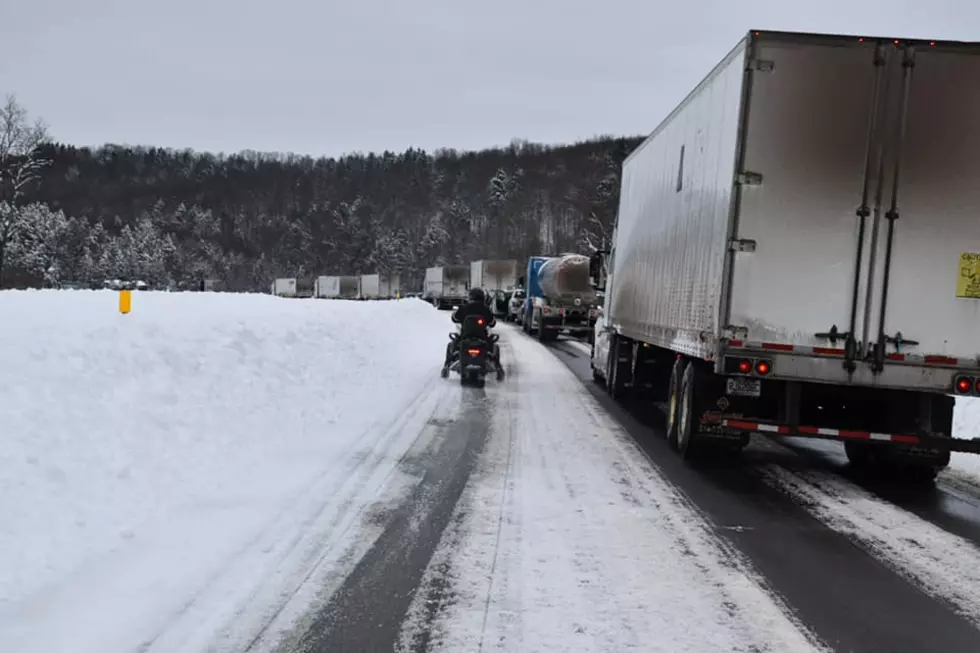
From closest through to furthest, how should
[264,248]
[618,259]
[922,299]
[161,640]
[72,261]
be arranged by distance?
[161,640] → [922,299] → [618,259] → [72,261] → [264,248]

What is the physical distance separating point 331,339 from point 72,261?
112 m

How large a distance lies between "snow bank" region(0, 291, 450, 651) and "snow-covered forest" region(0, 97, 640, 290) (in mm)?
97753

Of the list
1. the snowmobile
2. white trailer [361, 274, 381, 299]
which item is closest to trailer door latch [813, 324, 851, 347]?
the snowmobile

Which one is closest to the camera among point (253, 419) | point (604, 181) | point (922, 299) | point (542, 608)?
point (542, 608)

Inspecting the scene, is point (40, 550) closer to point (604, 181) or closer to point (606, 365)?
point (606, 365)

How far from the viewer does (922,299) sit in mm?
7488

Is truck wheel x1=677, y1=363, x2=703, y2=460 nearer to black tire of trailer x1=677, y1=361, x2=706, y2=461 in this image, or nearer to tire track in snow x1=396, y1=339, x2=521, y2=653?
black tire of trailer x1=677, y1=361, x2=706, y2=461

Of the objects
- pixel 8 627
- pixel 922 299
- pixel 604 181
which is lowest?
pixel 8 627

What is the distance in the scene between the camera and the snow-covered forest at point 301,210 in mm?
127062

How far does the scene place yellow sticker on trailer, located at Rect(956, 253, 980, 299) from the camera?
24.4 ft

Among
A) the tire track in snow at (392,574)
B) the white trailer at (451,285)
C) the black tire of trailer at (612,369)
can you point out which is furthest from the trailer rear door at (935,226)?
the white trailer at (451,285)

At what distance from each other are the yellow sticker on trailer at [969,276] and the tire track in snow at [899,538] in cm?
205

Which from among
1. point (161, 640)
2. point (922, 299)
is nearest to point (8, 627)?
point (161, 640)

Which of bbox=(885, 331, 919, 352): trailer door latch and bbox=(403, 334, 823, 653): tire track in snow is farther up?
bbox=(885, 331, 919, 352): trailer door latch
